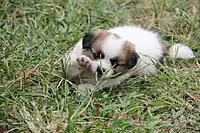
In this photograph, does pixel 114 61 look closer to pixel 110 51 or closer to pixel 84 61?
pixel 110 51

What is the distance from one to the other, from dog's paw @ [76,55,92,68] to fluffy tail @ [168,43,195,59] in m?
0.99

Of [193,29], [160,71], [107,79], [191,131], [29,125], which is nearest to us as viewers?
[29,125]

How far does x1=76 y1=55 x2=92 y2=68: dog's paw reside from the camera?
13.5 ft

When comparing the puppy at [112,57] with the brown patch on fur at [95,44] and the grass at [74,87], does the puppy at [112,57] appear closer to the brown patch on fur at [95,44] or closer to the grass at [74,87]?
the brown patch on fur at [95,44]

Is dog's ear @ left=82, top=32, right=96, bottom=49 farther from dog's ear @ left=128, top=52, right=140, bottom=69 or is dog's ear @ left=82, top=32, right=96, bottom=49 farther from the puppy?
dog's ear @ left=128, top=52, right=140, bottom=69

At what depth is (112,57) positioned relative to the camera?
166 inches

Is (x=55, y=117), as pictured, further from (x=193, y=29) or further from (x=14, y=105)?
(x=193, y=29)

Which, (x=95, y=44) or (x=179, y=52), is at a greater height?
(x=95, y=44)

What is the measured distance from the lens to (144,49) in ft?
15.1

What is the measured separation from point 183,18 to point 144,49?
1.04 meters

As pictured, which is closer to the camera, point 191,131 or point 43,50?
point 191,131

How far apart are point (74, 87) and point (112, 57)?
361 mm

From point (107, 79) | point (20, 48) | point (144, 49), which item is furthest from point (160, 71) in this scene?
point (20, 48)

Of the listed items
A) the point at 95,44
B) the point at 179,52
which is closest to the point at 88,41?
the point at 95,44
